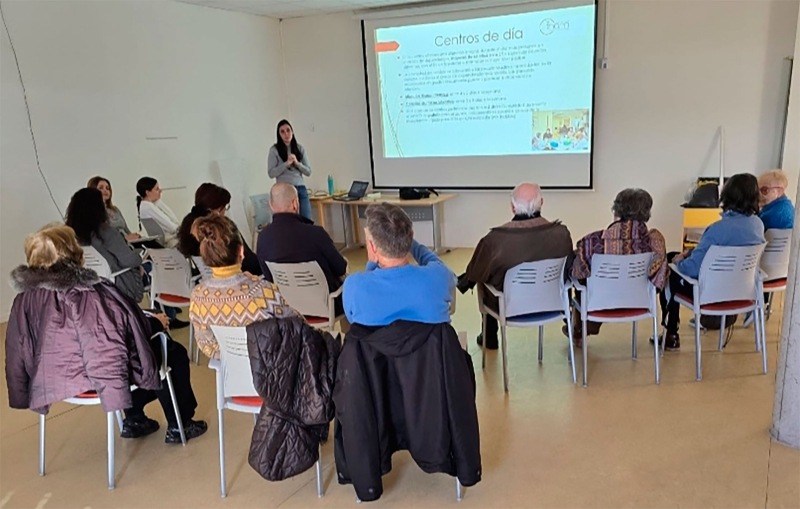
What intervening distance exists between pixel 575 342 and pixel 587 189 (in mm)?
2762

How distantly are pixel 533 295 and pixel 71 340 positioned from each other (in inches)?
89.2

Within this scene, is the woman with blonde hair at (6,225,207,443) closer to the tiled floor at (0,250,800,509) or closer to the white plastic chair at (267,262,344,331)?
the tiled floor at (0,250,800,509)

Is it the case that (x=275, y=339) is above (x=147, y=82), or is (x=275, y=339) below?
below

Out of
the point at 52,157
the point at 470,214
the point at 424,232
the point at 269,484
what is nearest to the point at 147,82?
the point at 52,157

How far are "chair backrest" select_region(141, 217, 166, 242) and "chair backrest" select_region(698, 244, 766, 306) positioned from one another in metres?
4.11

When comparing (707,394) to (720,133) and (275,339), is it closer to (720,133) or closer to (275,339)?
(275,339)

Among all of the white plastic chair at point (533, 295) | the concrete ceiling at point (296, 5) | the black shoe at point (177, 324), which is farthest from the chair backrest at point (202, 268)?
the concrete ceiling at point (296, 5)

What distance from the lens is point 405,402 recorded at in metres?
2.11

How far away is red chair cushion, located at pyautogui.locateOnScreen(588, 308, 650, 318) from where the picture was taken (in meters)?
3.17

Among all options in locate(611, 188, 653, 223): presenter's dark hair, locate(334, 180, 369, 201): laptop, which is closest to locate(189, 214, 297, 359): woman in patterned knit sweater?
locate(611, 188, 653, 223): presenter's dark hair

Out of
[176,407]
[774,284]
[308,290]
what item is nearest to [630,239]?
[774,284]

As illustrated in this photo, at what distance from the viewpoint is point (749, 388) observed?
3.08m

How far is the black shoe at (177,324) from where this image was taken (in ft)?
14.8

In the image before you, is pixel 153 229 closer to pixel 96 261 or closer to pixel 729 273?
pixel 96 261
